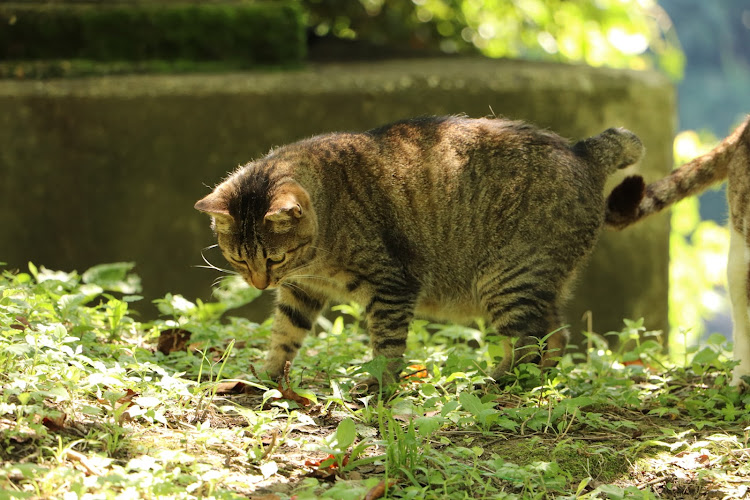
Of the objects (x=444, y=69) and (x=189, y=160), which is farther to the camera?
(x=444, y=69)

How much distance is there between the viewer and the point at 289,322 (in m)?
4.09

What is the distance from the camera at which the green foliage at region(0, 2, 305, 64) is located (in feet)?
21.5

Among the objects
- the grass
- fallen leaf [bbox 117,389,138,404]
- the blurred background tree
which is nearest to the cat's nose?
the grass

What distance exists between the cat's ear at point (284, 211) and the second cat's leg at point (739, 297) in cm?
206

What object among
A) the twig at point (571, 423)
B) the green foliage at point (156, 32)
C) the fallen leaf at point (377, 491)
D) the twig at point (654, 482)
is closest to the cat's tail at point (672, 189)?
the twig at point (571, 423)

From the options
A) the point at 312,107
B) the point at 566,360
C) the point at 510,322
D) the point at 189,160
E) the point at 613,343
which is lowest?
the point at 613,343

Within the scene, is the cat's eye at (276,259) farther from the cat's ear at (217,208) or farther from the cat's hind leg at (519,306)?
the cat's hind leg at (519,306)

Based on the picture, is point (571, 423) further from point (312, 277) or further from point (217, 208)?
point (217, 208)

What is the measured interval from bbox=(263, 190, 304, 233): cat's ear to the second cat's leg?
2.06 metres

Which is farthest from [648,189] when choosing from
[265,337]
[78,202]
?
[78,202]

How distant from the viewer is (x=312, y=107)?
20.6 feet

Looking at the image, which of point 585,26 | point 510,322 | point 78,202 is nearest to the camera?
point 510,322

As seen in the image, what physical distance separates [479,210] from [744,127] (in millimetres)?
1372

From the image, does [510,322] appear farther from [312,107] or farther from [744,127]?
[312,107]
